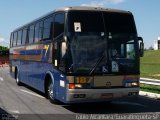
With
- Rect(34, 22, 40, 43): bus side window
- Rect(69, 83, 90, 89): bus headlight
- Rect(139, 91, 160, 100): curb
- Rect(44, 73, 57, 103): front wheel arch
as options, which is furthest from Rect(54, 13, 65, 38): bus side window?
Rect(139, 91, 160, 100): curb

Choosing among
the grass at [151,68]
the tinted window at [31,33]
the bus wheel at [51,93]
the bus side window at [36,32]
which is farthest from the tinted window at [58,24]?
the grass at [151,68]

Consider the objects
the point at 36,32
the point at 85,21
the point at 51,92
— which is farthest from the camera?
the point at 36,32

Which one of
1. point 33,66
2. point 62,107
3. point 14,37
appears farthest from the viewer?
point 14,37

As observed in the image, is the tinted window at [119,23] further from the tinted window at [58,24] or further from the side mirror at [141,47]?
the tinted window at [58,24]

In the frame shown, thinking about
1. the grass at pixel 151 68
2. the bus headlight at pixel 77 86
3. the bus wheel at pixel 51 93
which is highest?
the bus headlight at pixel 77 86

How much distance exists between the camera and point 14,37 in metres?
24.0

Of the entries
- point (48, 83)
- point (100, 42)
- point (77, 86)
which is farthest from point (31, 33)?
point (77, 86)

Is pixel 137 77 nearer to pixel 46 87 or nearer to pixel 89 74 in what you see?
pixel 89 74

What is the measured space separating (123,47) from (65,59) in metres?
1.88

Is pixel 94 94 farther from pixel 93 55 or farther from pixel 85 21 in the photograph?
pixel 85 21

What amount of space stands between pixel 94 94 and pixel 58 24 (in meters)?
2.67

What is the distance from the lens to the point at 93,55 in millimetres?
12141

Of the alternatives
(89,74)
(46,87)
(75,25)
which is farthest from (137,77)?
(46,87)

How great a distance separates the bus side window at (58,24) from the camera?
12714 millimetres
